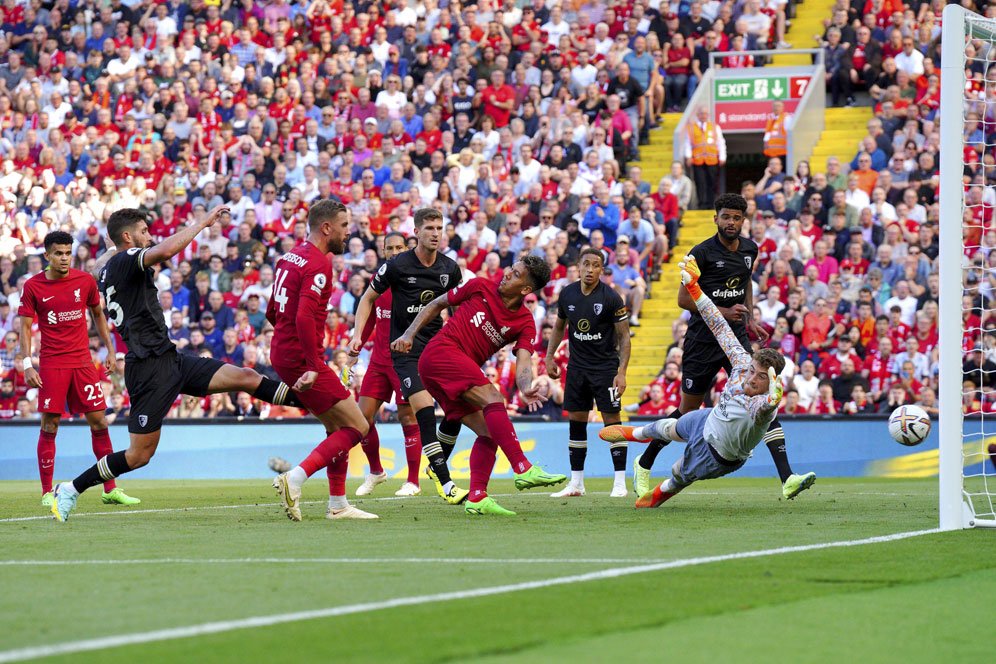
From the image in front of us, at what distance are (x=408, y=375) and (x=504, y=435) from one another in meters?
3.22

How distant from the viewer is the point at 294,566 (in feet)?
25.6

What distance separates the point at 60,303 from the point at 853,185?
13.2 metres

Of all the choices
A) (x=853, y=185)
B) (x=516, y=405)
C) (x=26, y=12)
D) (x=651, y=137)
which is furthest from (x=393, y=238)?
(x=26, y=12)

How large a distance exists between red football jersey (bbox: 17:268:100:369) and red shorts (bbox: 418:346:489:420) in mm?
3931

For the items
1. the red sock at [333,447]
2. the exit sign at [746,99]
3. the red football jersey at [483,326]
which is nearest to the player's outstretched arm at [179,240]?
the red sock at [333,447]

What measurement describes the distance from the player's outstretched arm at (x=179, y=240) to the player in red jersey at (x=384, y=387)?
380 cm

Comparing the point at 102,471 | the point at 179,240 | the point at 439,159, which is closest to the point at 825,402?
the point at 439,159

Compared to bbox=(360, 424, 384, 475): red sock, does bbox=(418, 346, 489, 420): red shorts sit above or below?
above

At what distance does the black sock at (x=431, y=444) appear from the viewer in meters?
13.3

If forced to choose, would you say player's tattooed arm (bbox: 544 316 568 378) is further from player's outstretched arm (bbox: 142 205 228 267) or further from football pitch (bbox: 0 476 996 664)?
player's outstretched arm (bbox: 142 205 228 267)

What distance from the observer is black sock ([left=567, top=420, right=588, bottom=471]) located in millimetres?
14750

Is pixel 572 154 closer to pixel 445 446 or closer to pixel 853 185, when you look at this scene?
pixel 853 185

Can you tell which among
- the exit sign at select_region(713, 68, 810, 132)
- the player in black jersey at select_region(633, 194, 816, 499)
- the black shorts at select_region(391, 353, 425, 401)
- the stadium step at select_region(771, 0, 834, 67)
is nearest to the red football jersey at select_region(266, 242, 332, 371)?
the black shorts at select_region(391, 353, 425, 401)

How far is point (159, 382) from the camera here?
11.4 m
